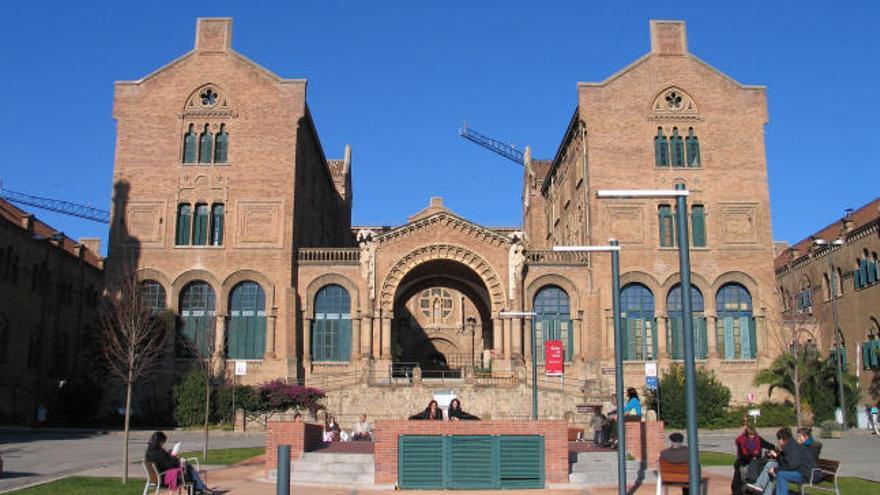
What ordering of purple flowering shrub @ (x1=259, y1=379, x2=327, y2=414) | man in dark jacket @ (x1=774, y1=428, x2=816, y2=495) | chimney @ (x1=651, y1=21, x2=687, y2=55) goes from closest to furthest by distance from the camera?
1. man in dark jacket @ (x1=774, y1=428, x2=816, y2=495)
2. purple flowering shrub @ (x1=259, y1=379, x2=327, y2=414)
3. chimney @ (x1=651, y1=21, x2=687, y2=55)

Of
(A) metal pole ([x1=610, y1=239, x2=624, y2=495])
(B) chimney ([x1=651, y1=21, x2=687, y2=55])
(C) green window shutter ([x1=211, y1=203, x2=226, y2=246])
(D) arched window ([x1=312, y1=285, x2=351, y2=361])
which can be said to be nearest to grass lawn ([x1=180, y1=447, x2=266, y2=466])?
(A) metal pole ([x1=610, y1=239, x2=624, y2=495])

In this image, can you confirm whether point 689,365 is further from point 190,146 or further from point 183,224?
point 190,146

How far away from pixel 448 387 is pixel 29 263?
75.0 feet

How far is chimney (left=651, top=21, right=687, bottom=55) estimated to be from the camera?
A: 46781 mm

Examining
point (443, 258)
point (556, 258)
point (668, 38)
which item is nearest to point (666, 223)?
point (556, 258)

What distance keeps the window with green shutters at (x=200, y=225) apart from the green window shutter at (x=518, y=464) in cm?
3029

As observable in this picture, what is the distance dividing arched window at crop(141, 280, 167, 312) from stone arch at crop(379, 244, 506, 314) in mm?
11019

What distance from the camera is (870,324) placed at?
4316 centimetres

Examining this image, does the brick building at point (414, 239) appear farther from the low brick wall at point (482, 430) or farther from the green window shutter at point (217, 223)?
the low brick wall at point (482, 430)

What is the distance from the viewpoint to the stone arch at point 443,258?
43531 mm

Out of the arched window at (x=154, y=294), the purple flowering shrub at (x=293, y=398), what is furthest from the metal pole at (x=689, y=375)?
the arched window at (x=154, y=294)

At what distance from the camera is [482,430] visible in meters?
17.5

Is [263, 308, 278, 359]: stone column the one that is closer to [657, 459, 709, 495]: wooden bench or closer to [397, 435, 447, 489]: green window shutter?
[397, 435, 447, 489]: green window shutter

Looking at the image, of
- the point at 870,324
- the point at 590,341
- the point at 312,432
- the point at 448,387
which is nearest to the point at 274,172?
the point at 448,387
